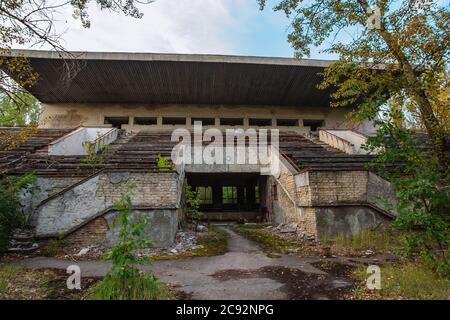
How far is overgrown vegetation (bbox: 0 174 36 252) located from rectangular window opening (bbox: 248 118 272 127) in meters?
13.9

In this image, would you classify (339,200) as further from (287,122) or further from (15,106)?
(287,122)

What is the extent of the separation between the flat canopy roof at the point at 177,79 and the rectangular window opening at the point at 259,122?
3.96ft

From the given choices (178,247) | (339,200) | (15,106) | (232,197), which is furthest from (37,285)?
(232,197)

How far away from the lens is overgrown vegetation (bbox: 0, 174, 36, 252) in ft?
18.8

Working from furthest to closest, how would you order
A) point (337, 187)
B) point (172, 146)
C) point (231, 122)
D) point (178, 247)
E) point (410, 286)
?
point (231, 122) < point (172, 146) < point (337, 187) < point (178, 247) < point (410, 286)

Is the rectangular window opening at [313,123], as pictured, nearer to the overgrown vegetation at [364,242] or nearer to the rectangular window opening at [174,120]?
the rectangular window opening at [174,120]

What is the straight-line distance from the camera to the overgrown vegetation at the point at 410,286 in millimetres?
3360

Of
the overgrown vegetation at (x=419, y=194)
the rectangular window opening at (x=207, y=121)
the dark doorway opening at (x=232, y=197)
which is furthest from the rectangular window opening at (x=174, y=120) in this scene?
the overgrown vegetation at (x=419, y=194)

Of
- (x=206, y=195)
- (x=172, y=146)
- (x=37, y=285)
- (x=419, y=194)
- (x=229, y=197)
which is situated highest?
(x=172, y=146)

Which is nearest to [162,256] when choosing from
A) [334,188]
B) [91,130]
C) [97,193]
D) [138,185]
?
[138,185]

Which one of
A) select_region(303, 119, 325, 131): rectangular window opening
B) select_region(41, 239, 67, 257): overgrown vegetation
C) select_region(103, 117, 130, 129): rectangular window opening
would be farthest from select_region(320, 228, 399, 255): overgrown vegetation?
select_region(103, 117, 130, 129): rectangular window opening

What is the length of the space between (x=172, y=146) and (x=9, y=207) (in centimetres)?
617

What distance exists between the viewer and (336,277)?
170 inches

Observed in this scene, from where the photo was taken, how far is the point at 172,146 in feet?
37.0
